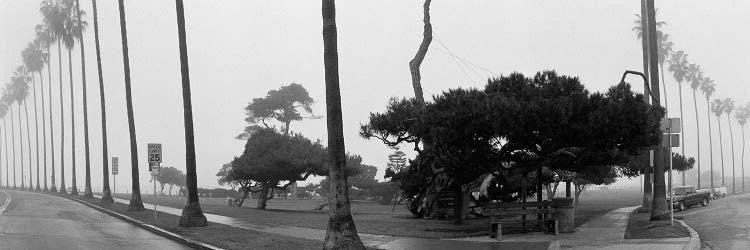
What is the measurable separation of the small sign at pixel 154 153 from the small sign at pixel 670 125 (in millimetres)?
18168

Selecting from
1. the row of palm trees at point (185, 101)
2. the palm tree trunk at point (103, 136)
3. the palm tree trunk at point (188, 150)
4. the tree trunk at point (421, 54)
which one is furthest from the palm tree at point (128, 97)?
the tree trunk at point (421, 54)

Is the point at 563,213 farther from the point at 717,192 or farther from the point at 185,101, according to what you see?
the point at 717,192

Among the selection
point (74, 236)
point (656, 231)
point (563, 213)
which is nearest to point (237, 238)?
point (74, 236)

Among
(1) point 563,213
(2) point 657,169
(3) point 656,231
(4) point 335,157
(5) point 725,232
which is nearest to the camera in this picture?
(4) point 335,157

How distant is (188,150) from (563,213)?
43.5 feet

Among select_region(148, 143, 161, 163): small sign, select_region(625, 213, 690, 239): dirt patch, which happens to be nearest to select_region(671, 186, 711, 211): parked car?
select_region(625, 213, 690, 239): dirt patch

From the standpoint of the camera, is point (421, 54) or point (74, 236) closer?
point (74, 236)

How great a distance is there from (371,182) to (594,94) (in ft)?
172

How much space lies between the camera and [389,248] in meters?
16.5

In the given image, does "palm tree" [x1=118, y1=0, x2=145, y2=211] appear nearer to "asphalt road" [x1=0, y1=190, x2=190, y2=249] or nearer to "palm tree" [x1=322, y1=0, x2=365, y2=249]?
"asphalt road" [x1=0, y1=190, x2=190, y2=249]

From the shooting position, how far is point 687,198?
3978cm

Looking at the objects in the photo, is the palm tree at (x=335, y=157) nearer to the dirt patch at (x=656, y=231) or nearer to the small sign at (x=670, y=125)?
the dirt patch at (x=656, y=231)

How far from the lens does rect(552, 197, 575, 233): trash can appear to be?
20.2m

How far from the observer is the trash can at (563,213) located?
20.2 metres
